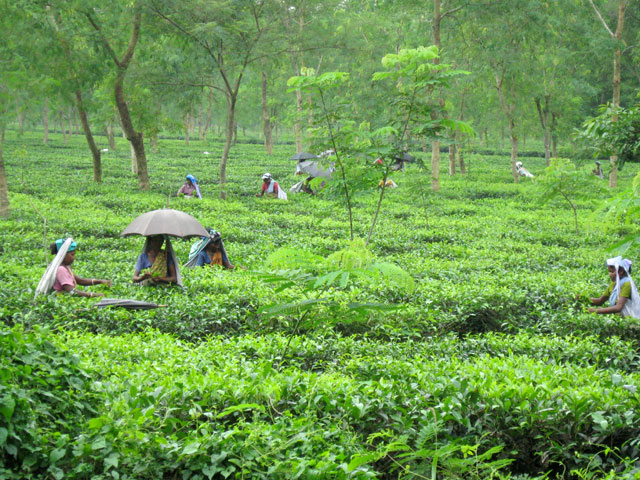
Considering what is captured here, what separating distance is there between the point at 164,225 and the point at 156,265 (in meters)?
0.59

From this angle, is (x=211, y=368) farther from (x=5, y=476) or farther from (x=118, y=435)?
(x=5, y=476)

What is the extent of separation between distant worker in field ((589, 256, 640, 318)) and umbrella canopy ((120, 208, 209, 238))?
18.9 feet

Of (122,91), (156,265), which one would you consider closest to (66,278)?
(156,265)

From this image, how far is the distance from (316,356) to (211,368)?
145 centimetres

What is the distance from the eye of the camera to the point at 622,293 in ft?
25.0

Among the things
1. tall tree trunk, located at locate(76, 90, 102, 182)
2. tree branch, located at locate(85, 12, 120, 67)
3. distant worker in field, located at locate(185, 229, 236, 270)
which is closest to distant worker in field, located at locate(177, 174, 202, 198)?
tall tree trunk, located at locate(76, 90, 102, 182)

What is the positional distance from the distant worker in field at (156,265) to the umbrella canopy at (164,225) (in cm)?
21

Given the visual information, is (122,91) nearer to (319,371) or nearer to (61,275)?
(61,275)

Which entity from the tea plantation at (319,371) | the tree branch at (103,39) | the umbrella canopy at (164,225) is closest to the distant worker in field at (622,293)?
the tea plantation at (319,371)

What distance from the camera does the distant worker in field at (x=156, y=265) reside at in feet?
26.3

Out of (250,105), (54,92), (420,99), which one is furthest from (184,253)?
(250,105)

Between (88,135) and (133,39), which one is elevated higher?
(133,39)

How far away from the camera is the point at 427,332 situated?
23.9 ft

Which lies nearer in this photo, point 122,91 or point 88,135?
point 122,91
